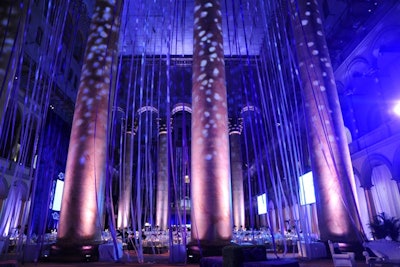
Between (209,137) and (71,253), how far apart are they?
3291mm

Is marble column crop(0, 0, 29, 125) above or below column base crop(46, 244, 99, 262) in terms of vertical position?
above

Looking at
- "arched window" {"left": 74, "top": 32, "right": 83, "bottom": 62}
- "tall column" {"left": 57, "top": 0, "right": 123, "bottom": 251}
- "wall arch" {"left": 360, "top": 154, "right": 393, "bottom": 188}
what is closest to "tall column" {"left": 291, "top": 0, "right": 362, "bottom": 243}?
"tall column" {"left": 57, "top": 0, "right": 123, "bottom": 251}

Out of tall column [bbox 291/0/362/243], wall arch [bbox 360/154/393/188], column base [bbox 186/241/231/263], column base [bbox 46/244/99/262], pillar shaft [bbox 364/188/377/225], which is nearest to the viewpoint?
column base [bbox 186/241/231/263]

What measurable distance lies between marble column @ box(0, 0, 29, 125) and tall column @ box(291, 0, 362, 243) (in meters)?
5.42

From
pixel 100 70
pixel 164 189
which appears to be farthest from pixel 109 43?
pixel 164 189

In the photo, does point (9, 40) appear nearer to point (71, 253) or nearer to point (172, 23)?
point (71, 253)

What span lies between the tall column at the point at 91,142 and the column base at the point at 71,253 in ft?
0.17

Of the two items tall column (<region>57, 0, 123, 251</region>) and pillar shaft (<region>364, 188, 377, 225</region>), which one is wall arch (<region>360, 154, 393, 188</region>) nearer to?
pillar shaft (<region>364, 188, 377, 225</region>)

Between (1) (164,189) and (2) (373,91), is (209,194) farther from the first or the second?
(1) (164,189)

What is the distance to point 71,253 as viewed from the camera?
541 centimetres

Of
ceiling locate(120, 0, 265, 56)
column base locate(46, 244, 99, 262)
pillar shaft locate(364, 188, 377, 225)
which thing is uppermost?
ceiling locate(120, 0, 265, 56)

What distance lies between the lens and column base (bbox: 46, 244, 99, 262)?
542 centimetres

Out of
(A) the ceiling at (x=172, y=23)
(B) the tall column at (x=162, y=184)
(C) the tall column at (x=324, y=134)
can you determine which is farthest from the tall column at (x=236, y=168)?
(C) the tall column at (x=324, y=134)

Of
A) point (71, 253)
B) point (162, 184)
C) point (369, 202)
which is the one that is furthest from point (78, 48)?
point (369, 202)
